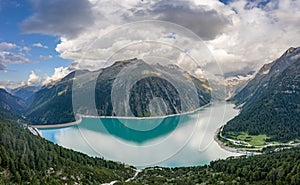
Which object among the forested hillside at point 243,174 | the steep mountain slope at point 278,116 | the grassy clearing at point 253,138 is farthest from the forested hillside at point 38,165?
the steep mountain slope at point 278,116

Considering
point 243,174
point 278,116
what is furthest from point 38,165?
point 278,116

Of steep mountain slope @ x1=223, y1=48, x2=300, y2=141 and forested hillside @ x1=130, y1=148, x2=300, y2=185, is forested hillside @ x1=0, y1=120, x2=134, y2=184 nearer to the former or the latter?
forested hillside @ x1=130, y1=148, x2=300, y2=185

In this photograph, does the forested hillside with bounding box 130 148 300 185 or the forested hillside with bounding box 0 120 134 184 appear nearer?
the forested hillside with bounding box 0 120 134 184

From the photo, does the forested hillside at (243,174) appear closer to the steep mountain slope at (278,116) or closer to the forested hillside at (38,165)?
the forested hillside at (38,165)

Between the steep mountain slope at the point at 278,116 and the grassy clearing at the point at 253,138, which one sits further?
the steep mountain slope at the point at 278,116

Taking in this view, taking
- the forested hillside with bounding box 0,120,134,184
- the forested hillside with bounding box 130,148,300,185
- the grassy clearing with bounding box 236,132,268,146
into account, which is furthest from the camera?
the grassy clearing with bounding box 236,132,268,146

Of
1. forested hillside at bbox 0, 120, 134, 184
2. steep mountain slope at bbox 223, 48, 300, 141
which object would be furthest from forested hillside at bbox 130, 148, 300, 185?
steep mountain slope at bbox 223, 48, 300, 141

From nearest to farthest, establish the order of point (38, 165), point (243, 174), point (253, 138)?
1. point (38, 165)
2. point (243, 174)
3. point (253, 138)

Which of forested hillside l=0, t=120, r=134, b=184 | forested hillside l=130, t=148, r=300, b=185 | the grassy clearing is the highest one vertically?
forested hillside l=0, t=120, r=134, b=184

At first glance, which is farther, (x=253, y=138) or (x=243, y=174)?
(x=253, y=138)

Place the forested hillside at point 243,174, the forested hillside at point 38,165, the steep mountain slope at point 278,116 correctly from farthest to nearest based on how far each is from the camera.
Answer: the steep mountain slope at point 278,116 → the forested hillside at point 243,174 → the forested hillside at point 38,165

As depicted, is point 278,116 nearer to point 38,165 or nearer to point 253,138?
point 253,138

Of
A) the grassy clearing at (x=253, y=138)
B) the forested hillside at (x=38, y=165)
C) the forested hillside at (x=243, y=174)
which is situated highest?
the forested hillside at (x=38, y=165)

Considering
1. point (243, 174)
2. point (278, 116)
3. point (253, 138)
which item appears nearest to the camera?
point (243, 174)
